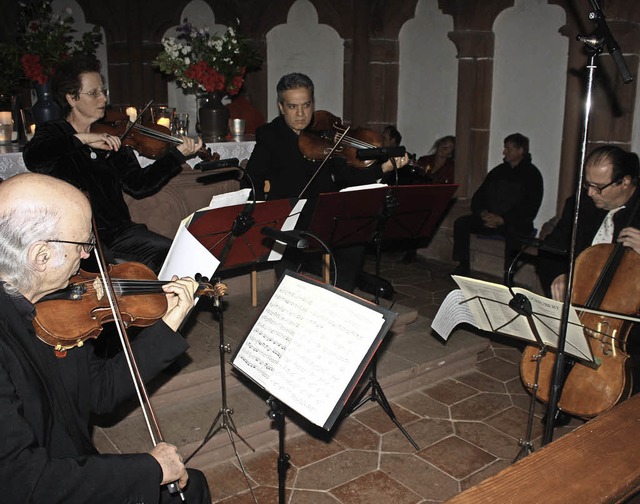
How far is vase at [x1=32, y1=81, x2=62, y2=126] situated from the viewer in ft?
16.6

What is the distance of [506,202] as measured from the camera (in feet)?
22.1

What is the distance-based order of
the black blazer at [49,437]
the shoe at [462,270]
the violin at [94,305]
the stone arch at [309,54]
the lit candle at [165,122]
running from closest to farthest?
the black blazer at [49,437]
the violin at [94,305]
the lit candle at [165,122]
the shoe at [462,270]
the stone arch at [309,54]

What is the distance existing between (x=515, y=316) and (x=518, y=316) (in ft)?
0.06

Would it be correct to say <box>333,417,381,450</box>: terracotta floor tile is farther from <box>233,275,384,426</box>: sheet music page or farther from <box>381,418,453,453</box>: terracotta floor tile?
<box>233,275,384,426</box>: sheet music page

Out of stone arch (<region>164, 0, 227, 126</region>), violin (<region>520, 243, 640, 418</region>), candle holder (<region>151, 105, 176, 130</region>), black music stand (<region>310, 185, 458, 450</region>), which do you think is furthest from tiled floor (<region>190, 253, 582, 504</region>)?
stone arch (<region>164, 0, 227, 126</region>)

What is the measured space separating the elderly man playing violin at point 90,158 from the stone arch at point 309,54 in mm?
4992

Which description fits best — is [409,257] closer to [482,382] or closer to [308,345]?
[482,382]

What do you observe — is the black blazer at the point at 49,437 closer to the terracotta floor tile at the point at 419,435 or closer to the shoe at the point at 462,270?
the terracotta floor tile at the point at 419,435

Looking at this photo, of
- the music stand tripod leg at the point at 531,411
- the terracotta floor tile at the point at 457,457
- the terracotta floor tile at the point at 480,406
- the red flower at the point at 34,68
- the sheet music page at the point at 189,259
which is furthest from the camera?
the red flower at the point at 34,68

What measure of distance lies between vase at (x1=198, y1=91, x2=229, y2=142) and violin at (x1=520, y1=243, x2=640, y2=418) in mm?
3462

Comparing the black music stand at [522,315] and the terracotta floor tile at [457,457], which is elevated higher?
the black music stand at [522,315]

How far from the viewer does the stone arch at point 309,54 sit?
8547 millimetres

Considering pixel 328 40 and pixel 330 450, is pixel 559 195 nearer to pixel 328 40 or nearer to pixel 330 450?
pixel 328 40

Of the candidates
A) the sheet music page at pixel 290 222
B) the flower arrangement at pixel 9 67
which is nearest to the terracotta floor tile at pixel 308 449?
the sheet music page at pixel 290 222
